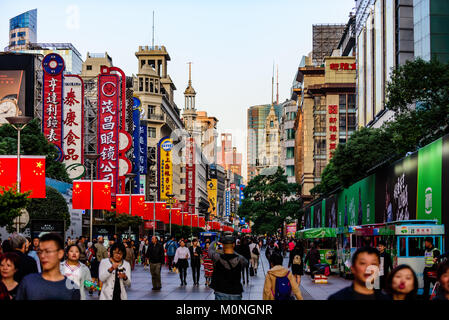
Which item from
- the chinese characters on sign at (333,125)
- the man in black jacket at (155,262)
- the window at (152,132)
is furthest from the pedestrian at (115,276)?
the window at (152,132)

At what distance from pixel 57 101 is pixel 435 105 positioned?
2987 centimetres

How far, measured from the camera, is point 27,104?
74.9 metres

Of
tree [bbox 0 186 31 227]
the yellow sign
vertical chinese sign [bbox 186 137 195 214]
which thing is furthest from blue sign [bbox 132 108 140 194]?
tree [bbox 0 186 31 227]

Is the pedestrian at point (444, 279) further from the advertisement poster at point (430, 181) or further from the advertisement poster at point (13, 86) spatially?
the advertisement poster at point (13, 86)

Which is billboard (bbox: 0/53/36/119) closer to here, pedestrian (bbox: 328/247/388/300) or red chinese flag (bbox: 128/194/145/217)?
red chinese flag (bbox: 128/194/145/217)

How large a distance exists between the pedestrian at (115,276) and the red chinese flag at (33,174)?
76.5ft

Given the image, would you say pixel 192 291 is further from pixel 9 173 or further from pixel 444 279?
pixel 444 279

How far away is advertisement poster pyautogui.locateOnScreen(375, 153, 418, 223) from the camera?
120 ft

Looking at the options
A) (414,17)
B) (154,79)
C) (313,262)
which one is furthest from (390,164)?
(154,79)

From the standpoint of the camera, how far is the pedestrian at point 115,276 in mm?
10422

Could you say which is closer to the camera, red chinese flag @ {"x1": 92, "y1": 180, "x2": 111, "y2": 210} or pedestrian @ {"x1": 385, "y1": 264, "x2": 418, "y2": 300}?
pedestrian @ {"x1": 385, "y1": 264, "x2": 418, "y2": 300}

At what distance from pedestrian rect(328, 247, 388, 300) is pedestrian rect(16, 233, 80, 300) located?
2.30 meters

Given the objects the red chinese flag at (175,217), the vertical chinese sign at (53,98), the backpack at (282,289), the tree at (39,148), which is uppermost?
the vertical chinese sign at (53,98)

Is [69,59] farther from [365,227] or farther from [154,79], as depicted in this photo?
[365,227]
